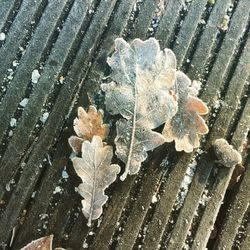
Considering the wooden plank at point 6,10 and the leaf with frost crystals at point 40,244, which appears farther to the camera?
the wooden plank at point 6,10

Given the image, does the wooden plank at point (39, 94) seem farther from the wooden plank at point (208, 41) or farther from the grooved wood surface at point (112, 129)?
the wooden plank at point (208, 41)

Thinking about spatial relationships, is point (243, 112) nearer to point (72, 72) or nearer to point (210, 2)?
point (210, 2)

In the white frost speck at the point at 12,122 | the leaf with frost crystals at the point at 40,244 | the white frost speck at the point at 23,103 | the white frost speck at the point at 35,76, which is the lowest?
the leaf with frost crystals at the point at 40,244

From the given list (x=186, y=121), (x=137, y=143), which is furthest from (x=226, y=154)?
(x=137, y=143)

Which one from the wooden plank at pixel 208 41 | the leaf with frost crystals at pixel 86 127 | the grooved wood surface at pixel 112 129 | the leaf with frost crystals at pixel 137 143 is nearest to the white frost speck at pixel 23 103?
the grooved wood surface at pixel 112 129

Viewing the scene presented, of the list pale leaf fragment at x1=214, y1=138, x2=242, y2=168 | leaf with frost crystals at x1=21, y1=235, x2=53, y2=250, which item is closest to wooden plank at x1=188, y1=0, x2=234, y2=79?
pale leaf fragment at x1=214, y1=138, x2=242, y2=168

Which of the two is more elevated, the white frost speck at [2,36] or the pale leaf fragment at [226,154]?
the white frost speck at [2,36]

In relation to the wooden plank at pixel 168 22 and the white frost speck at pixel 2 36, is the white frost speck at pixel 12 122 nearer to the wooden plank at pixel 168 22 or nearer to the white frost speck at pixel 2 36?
the white frost speck at pixel 2 36
